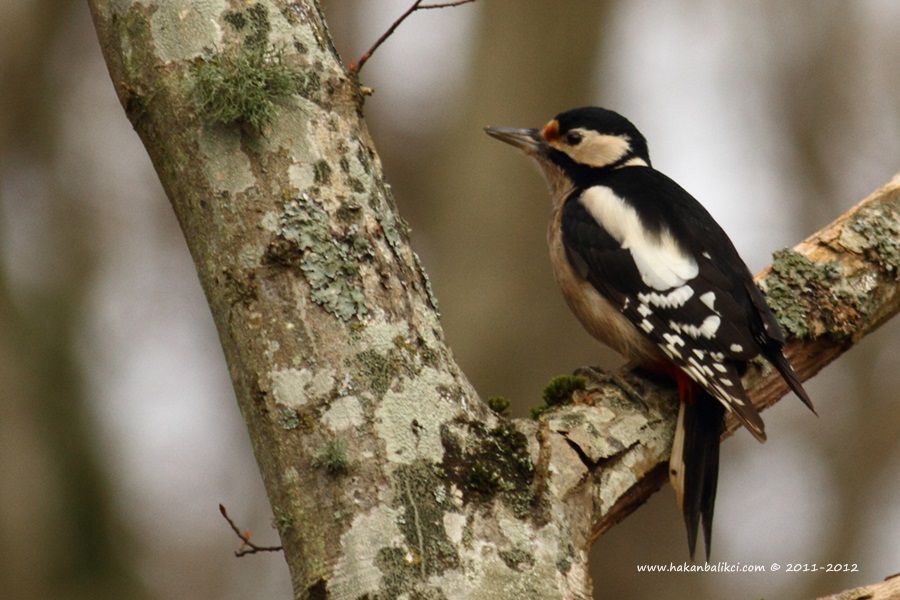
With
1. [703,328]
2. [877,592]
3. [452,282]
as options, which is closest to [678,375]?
[703,328]

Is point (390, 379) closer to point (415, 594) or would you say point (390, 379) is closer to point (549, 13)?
point (415, 594)

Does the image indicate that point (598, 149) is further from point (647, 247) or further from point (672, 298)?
point (672, 298)

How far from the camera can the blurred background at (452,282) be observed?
24.5 feet

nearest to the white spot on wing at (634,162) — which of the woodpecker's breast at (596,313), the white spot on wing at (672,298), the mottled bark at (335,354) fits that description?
the woodpecker's breast at (596,313)

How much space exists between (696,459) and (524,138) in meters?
→ 2.31

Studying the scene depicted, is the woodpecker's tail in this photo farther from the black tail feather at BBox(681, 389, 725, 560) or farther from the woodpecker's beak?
the woodpecker's beak

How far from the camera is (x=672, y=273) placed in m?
4.33

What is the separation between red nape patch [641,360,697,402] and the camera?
12.6 ft

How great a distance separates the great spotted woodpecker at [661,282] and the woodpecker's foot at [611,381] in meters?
0.17

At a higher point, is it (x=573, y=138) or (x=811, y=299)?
(x=573, y=138)

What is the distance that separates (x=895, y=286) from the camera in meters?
4.19

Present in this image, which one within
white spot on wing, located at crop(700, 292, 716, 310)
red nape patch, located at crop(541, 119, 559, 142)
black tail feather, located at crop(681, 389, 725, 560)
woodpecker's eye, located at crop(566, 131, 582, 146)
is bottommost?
black tail feather, located at crop(681, 389, 725, 560)

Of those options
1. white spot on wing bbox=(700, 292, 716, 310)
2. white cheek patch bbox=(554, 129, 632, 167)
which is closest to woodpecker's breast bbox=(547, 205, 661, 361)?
white spot on wing bbox=(700, 292, 716, 310)

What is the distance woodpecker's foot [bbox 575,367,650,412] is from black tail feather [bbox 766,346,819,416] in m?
0.56
